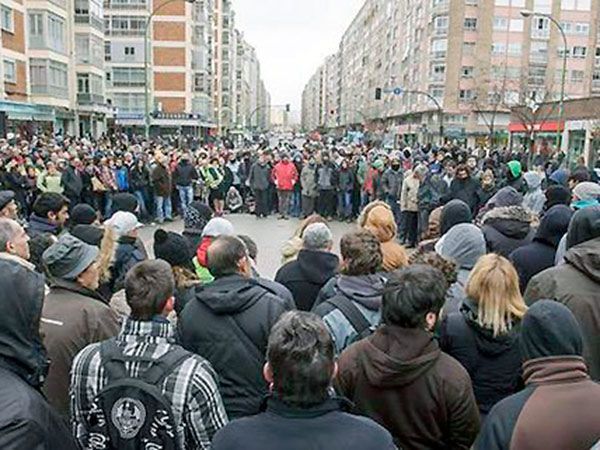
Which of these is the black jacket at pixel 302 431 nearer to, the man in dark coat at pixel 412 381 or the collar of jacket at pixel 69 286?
the man in dark coat at pixel 412 381

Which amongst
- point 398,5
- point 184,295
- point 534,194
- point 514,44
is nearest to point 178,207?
point 534,194

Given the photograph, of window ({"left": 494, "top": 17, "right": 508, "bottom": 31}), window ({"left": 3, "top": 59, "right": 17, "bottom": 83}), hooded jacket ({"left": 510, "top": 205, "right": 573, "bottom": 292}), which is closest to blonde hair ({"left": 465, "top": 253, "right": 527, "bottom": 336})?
hooded jacket ({"left": 510, "top": 205, "right": 573, "bottom": 292})

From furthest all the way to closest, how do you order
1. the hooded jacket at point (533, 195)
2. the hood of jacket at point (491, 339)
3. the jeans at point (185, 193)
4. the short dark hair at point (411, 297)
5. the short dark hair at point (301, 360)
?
the jeans at point (185, 193), the hooded jacket at point (533, 195), the hood of jacket at point (491, 339), the short dark hair at point (411, 297), the short dark hair at point (301, 360)

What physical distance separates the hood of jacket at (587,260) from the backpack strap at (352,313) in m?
1.36

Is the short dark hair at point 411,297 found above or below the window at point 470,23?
below

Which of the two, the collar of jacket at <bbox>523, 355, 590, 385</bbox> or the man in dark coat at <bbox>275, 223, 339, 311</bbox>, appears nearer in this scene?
the collar of jacket at <bbox>523, 355, 590, 385</bbox>

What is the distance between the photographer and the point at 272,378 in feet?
7.94

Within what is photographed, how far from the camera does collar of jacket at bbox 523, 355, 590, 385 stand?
8.69ft

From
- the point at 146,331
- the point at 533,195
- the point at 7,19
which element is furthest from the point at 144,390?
the point at 7,19

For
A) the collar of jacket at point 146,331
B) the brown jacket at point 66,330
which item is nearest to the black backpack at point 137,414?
the collar of jacket at point 146,331

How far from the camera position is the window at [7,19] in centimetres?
3831

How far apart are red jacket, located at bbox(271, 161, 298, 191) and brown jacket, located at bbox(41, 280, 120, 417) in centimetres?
1536

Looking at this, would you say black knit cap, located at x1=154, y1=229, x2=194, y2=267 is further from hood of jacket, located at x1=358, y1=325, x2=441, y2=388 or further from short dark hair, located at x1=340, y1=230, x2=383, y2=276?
hood of jacket, located at x1=358, y1=325, x2=441, y2=388

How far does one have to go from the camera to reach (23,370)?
238 centimetres
